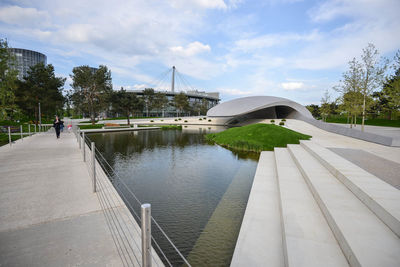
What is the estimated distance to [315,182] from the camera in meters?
4.78

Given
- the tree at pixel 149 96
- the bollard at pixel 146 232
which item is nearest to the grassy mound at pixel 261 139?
the bollard at pixel 146 232

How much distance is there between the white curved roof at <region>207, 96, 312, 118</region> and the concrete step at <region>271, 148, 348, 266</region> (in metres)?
33.1

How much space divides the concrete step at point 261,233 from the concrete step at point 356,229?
2.83 feet

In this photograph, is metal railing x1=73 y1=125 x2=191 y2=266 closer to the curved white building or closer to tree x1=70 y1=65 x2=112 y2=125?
tree x1=70 y1=65 x2=112 y2=125

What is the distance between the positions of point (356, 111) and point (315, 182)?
721 inches

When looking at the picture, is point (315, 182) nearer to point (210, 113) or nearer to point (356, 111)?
point (356, 111)

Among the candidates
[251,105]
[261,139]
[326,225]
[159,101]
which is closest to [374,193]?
[326,225]

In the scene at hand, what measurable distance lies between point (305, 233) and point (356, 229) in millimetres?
673

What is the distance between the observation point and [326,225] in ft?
10.9

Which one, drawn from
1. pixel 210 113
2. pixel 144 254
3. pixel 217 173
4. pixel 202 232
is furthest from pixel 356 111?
pixel 210 113

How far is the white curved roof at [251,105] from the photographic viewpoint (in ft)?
119

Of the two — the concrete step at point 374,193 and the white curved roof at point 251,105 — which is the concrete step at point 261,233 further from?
the white curved roof at point 251,105

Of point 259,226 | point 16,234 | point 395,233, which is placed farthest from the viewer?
point 259,226

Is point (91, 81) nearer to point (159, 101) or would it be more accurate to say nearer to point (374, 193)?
point (159, 101)
